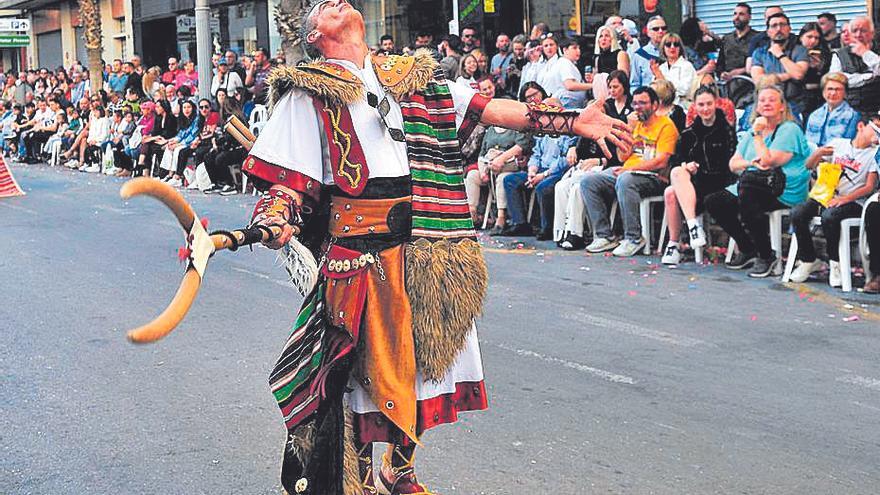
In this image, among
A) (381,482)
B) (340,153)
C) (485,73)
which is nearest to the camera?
(340,153)

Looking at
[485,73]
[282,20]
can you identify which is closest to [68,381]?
[485,73]

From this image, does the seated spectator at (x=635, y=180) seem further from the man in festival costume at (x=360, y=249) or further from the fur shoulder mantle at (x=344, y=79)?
the man in festival costume at (x=360, y=249)

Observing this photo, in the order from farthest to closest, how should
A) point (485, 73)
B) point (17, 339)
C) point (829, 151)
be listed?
1. point (485, 73)
2. point (829, 151)
3. point (17, 339)

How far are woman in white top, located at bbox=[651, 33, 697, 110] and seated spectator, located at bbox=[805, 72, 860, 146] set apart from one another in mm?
2451

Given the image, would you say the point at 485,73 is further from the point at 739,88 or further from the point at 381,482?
the point at 381,482

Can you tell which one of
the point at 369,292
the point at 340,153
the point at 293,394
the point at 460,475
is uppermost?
the point at 340,153

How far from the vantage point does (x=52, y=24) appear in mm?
45688

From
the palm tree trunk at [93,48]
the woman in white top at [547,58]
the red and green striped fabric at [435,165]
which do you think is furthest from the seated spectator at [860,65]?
the palm tree trunk at [93,48]

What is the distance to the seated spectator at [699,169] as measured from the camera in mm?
10906

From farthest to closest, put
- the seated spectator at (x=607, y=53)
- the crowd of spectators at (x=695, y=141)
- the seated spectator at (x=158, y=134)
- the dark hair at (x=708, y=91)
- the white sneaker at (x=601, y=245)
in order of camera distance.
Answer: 1. the seated spectator at (x=158, y=134)
2. the seated spectator at (x=607, y=53)
3. the white sneaker at (x=601, y=245)
4. the dark hair at (x=708, y=91)
5. the crowd of spectators at (x=695, y=141)

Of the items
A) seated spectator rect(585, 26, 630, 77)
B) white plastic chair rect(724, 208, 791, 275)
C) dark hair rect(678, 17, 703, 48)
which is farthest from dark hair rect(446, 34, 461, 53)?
white plastic chair rect(724, 208, 791, 275)

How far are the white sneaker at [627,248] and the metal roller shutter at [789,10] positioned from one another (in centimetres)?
552

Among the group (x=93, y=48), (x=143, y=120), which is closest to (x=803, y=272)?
(x=143, y=120)

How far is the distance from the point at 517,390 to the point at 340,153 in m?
2.75
